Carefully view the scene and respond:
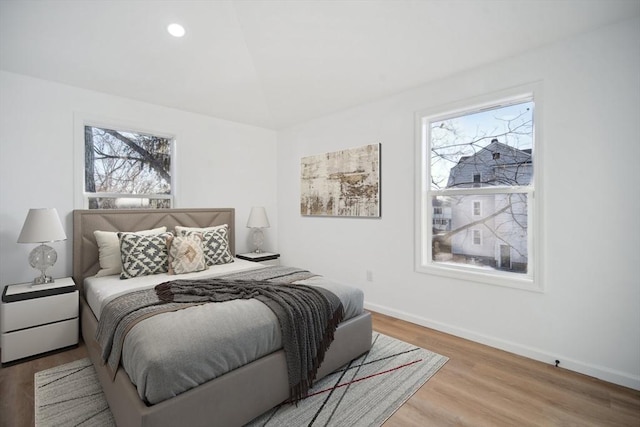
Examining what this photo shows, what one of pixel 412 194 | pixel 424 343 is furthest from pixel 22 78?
pixel 424 343

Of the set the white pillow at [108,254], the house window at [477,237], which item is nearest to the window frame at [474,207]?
the house window at [477,237]

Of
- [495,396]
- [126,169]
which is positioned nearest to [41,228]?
[126,169]

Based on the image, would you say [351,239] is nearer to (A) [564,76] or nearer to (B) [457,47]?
(B) [457,47]

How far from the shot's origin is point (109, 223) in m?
3.19

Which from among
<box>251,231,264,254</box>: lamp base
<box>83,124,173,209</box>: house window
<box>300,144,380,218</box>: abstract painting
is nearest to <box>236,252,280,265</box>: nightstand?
<box>251,231,264,254</box>: lamp base

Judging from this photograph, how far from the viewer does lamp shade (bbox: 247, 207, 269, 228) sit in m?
4.22

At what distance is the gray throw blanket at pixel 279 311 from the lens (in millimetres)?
1825

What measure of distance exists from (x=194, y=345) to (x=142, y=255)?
1649 millimetres

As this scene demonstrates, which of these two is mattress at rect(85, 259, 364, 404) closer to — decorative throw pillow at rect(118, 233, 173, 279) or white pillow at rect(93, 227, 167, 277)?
decorative throw pillow at rect(118, 233, 173, 279)

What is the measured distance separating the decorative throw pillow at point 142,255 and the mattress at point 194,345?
1.23 m

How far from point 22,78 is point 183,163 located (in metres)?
1.56

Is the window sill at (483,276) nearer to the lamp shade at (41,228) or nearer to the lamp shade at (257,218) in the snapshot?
the lamp shade at (257,218)

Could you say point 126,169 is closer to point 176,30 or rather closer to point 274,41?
point 176,30

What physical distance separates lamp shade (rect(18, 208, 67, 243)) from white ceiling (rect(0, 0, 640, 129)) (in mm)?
1310
